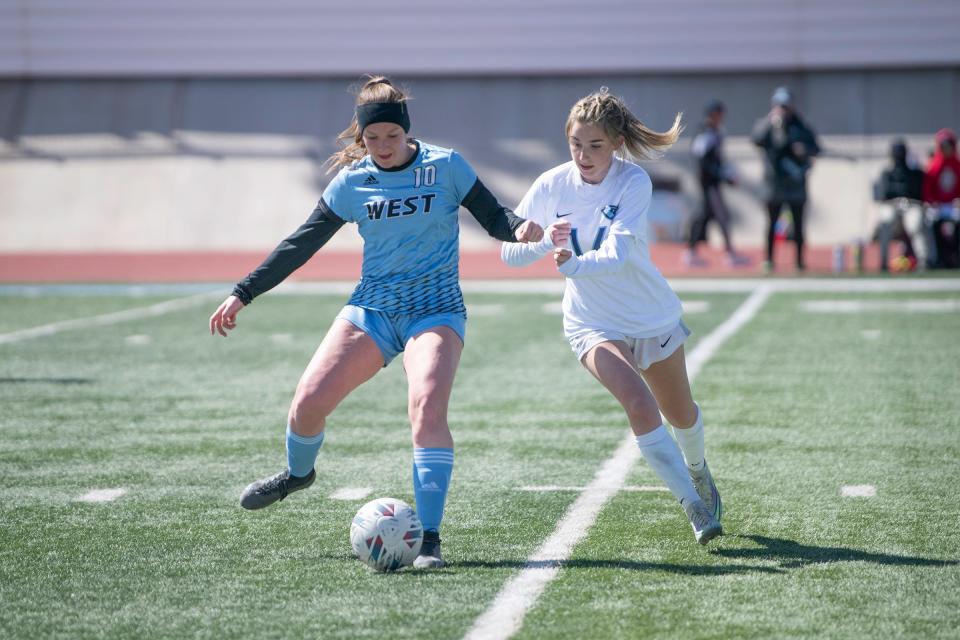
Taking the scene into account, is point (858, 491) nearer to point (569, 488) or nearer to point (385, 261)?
point (569, 488)

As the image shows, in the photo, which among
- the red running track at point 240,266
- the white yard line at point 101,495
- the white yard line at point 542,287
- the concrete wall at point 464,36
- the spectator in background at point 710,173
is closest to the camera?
the white yard line at point 101,495

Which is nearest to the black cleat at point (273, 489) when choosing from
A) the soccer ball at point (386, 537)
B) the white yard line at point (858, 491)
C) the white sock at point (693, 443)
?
the soccer ball at point (386, 537)

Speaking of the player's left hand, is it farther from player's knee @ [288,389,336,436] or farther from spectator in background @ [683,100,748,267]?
spectator in background @ [683,100,748,267]

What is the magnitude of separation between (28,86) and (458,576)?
24.3m

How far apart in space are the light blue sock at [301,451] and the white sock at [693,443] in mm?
1473

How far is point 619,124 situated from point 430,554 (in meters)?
1.81

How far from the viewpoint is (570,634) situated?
451 centimetres

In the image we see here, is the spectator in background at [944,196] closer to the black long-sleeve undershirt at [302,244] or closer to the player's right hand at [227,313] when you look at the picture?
the black long-sleeve undershirt at [302,244]

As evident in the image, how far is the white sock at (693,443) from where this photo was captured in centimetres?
592

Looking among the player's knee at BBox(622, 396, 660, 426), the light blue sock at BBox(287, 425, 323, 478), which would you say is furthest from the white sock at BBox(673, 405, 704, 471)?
the light blue sock at BBox(287, 425, 323, 478)

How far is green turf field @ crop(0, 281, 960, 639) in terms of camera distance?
4793 mm

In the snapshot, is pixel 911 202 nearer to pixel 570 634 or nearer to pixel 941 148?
pixel 941 148

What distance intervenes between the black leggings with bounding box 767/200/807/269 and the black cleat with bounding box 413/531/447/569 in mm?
12924

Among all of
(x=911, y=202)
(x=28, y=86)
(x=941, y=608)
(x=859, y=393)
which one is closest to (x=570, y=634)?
Answer: (x=941, y=608)
